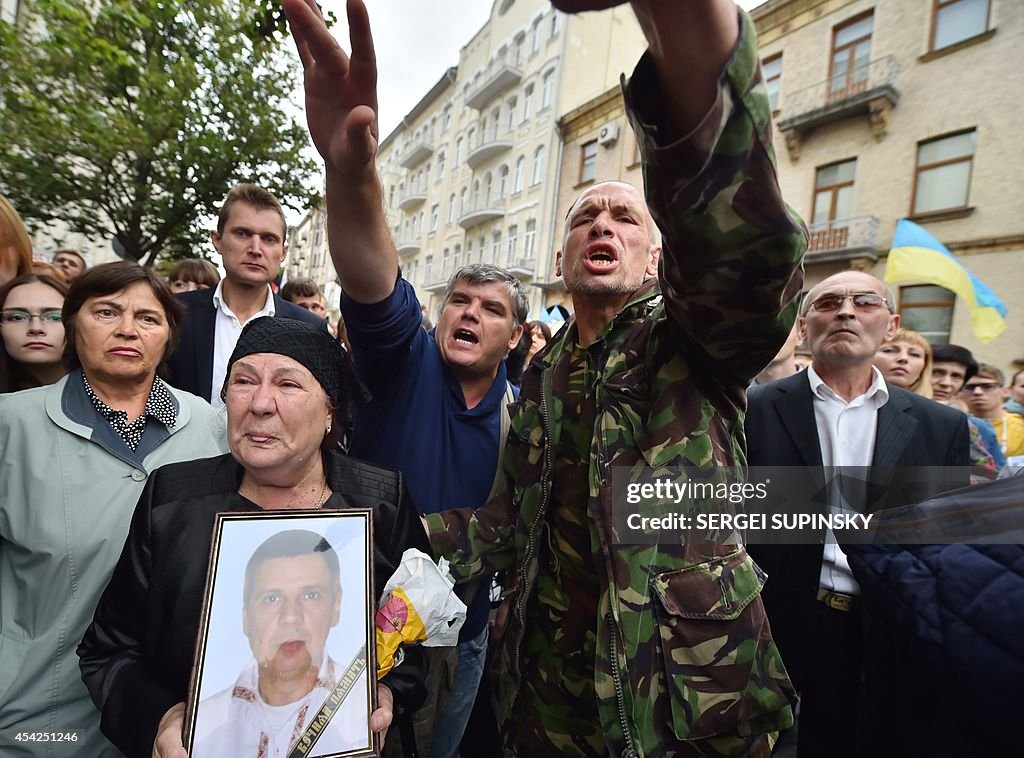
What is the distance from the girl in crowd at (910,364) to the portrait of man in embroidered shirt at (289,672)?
405 cm

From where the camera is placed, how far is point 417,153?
33.2 metres

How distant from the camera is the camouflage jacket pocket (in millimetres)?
1206

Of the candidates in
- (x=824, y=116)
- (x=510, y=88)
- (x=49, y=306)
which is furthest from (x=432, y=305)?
(x=49, y=306)

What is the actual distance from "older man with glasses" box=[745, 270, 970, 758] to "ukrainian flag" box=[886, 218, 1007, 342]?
3.81 m

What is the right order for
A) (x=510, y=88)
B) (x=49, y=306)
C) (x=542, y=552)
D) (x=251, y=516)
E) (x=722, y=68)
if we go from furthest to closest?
(x=510, y=88) → (x=49, y=306) → (x=542, y=552) → (x=251, y=516) → (x=722, y=68)

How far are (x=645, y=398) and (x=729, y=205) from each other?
0.67 meters

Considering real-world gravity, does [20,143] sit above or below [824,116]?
below

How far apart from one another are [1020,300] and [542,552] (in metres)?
13.1

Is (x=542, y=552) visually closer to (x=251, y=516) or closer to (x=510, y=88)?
(x=251, y=516)

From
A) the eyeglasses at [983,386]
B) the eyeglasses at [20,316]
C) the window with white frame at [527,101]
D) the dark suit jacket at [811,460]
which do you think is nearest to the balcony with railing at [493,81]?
the window with white frame at [527,101]

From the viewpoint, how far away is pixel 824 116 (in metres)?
12.8

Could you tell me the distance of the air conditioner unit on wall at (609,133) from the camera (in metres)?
17.8

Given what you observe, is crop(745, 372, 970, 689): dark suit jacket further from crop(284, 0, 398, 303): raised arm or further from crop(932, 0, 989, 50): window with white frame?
crop(932, 0, 989, 50): window with white frame

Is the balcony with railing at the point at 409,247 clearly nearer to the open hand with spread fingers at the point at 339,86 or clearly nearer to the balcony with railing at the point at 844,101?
the balcony with railing at the point at 844,101
